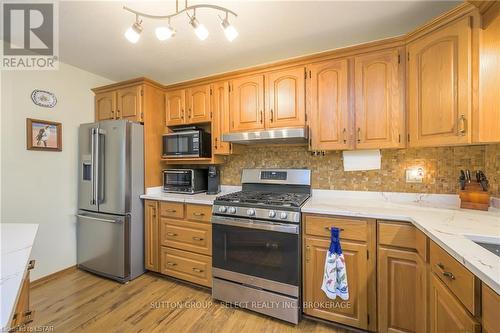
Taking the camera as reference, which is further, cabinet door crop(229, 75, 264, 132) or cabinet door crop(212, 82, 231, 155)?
cabinet door crop(212, 82, 231, 155)

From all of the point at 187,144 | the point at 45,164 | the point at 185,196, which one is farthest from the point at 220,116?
the point at 45,164

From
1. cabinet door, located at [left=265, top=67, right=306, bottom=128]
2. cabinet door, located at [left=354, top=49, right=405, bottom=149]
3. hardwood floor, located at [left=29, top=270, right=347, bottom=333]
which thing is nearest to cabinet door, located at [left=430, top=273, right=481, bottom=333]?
hardwood floor, located at [left=29, top=270, right=347, bottom=333]

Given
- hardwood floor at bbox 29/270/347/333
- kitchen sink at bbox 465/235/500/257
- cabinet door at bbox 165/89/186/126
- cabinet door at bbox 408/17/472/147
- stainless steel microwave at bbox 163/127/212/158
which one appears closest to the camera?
kitchen sink at bbox 465/235/500/257

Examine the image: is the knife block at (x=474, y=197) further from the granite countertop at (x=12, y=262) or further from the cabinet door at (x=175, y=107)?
the cabinet door at (x=175, y=107)

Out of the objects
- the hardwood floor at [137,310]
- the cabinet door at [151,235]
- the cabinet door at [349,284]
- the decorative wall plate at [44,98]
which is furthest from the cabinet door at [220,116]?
the decorative wall plate at [44,98]

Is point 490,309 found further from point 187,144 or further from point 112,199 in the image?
point 112,199

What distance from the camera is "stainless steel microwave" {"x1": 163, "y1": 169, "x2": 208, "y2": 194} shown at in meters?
2.51

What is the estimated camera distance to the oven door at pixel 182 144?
2.46 m

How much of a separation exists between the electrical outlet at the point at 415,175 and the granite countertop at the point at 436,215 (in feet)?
0.41

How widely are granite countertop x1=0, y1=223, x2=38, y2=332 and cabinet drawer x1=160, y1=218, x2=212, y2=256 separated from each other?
112 cm

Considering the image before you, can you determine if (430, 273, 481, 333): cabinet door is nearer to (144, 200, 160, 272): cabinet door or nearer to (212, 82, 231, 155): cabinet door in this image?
(212, 82, 231, 155): cabinet door

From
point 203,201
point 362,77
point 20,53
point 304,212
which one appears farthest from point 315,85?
point 20,53

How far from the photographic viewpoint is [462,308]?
2.96 feet

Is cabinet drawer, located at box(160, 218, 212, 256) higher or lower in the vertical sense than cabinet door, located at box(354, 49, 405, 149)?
lower
